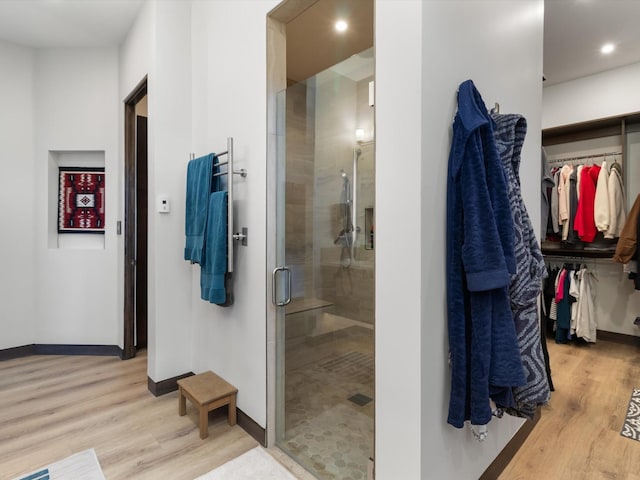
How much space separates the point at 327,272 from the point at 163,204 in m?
1.48

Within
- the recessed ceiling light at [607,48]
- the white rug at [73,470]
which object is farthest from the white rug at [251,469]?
the recessed ceiling light at [607,48]

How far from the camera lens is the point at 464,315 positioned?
47.9 inches

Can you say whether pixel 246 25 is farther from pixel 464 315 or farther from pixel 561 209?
pixel 561 209

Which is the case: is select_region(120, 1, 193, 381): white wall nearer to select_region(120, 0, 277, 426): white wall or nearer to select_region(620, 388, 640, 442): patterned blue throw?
select_region(120, 0, 277, 426): white wall

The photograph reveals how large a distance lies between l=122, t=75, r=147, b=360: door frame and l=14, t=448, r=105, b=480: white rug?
1.47 metres

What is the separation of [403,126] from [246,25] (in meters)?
1.39

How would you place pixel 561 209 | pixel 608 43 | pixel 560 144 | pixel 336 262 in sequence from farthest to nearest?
pixel 560 144, pixel 561 209, pixel 608 43, pixel 336 262

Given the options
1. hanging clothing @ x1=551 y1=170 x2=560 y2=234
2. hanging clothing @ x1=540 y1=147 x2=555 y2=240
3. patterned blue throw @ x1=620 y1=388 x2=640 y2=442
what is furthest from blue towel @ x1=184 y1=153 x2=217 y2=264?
hanging clothing @ x1=551 y1=170 x2=560 y2=234

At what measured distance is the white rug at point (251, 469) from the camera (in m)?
1.69

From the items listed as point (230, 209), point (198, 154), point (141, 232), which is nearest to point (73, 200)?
point (141, 232)

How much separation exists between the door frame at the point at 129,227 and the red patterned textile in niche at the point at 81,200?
498mm

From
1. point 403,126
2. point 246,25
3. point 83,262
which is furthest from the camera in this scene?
point 83,262

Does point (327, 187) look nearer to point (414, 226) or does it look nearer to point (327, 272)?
point (327, 272)

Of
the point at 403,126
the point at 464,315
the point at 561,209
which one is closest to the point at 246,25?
the point at 403,126
